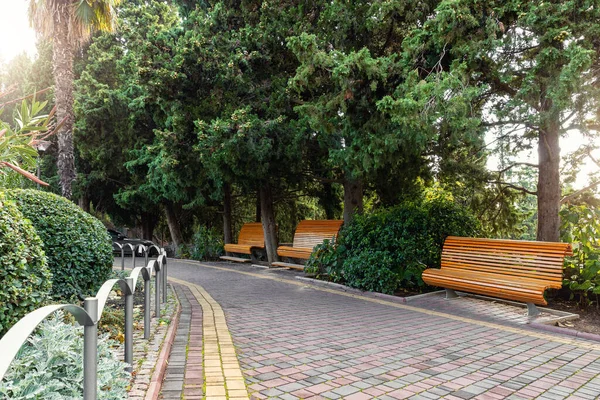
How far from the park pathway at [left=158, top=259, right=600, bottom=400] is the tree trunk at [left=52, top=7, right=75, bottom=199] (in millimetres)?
7940

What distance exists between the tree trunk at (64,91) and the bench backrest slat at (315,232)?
671 cm

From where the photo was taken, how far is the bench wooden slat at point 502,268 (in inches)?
252

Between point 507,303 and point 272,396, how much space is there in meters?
5.88

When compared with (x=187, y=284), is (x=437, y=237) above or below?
above

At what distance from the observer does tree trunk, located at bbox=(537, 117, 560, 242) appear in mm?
8148

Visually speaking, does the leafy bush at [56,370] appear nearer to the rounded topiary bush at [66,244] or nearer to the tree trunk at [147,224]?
the rounded topiary bush at [66,244]

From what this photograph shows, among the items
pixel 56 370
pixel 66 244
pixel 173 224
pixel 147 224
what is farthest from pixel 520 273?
pixel 147 224

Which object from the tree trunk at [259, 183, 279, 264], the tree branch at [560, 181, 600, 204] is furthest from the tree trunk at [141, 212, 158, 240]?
the tree branch at [560, 181, 600, 204]

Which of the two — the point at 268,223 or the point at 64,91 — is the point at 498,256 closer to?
the point at 268,223

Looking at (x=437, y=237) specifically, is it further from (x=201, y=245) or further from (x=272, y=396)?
(x=201, y=245)

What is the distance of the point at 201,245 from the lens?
18047mm

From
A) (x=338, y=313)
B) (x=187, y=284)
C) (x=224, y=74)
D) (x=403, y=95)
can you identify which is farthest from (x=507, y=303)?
(x=224, y=74)

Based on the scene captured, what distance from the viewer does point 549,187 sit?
8242mm

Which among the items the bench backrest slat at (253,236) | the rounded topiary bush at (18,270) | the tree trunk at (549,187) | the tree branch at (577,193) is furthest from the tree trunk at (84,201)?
the tree branch at (577,193)
